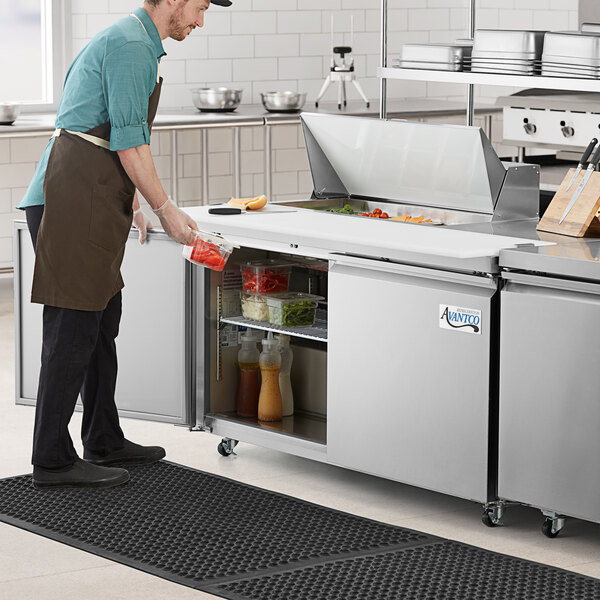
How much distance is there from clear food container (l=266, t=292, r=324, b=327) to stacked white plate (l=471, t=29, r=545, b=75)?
0.98m

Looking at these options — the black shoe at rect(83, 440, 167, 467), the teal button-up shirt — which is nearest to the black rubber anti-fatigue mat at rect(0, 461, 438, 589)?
the black shoe at rect(83, 440, 167, 467)

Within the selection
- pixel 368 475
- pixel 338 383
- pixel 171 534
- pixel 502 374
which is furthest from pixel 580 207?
pixel 171 534

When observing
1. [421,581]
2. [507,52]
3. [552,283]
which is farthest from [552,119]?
[421,581]

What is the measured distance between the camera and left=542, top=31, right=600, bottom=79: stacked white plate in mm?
3998

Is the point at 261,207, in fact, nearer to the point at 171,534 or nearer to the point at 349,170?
the point at 349,170

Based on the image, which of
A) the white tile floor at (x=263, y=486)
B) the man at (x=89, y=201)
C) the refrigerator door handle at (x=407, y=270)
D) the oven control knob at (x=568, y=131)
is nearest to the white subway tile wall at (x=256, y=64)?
the oven control knob at (x=568, y=131)

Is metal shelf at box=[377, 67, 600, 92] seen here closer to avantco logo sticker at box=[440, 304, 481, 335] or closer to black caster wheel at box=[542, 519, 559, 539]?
avantco logo sticker at box=[440, 304, 481, 335]

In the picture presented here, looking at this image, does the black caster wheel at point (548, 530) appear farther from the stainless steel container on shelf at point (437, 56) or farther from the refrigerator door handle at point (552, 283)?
the stainless steel container on shelf at point (437, 56)

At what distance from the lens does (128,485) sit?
4051mm

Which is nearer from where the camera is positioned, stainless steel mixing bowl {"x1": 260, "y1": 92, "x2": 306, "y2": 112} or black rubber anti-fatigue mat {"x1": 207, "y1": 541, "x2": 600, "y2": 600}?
black rubber anti-fatigue mat {"x1": 207, "y1": 541, "x2": 600, "y2": 600}

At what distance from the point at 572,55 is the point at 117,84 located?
142cm

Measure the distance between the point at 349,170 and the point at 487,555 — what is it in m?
1.63

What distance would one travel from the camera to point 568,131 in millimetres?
6238

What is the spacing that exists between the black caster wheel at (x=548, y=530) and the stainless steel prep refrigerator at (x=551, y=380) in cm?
3
